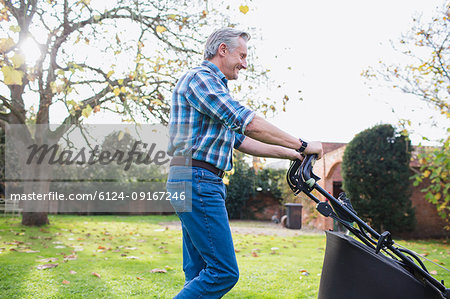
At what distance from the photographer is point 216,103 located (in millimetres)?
1731

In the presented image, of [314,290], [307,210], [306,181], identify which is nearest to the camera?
[306,181]

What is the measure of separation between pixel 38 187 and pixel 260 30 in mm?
6644

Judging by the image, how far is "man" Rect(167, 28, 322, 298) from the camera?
5.66ft

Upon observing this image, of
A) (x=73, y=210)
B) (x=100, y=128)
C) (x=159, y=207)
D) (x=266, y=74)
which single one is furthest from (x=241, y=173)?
(x=266, y=74)

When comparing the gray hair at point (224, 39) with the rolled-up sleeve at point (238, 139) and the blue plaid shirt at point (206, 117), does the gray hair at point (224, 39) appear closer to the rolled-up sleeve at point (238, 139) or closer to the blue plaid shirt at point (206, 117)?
the blue plaid shirt at point (206, 117)

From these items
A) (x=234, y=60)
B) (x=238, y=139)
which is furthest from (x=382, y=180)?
(x=234, y=60)

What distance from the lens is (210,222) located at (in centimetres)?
173

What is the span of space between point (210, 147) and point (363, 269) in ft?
3.00

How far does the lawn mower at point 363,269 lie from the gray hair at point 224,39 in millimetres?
718

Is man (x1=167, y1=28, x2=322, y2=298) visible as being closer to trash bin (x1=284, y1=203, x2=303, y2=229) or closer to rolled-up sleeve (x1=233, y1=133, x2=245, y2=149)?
rolled-up sleeve (x1=233, y1=133, x2=245, y2=149)

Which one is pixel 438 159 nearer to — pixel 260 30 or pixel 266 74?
pixel 266 74
